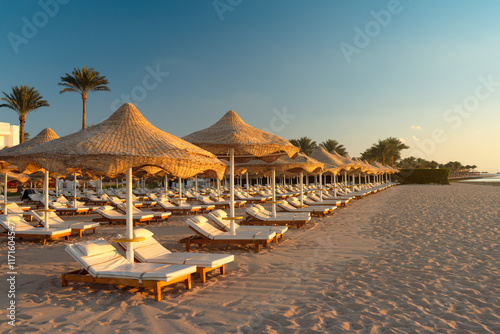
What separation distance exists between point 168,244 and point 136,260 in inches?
107

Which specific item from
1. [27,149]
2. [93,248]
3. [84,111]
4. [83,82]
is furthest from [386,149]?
[93,248]

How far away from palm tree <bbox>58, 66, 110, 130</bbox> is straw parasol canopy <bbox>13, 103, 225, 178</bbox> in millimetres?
24727

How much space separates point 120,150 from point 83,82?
26.7 metres

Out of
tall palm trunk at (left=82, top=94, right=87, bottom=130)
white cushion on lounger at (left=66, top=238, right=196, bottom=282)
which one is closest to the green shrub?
tall palm trunk at (left=82, top=94, right=87, bottom=130)

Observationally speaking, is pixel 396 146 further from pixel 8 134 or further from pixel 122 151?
pixel 8 134

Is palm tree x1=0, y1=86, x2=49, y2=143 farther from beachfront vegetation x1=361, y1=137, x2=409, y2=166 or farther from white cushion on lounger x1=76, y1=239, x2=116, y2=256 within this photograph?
beachfront vegetation x1=361, y1=137, x2=409, y2=166

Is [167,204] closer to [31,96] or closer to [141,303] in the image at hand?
[141,303]

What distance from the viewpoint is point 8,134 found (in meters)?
43.8

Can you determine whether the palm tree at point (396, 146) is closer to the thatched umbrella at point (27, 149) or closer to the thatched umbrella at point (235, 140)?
the thatched umbrella at point (235, 140)

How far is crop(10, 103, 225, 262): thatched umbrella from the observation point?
439cm

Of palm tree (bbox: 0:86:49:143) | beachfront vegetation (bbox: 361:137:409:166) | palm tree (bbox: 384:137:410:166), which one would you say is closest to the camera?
palm tree (bbox: 0:86:49:143)

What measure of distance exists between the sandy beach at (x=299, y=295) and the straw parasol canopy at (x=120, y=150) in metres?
1.62

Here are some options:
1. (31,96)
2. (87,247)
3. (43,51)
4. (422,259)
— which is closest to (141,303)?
(87,247)

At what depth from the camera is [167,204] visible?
14578 mm
